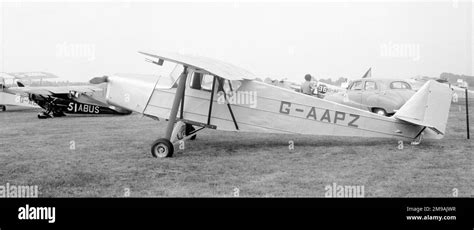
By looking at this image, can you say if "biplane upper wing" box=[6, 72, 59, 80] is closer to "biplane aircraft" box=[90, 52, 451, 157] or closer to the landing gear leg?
"biplane aircraft" box=[90, 52, 451, 157]

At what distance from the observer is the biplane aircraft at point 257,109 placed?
8.40 m

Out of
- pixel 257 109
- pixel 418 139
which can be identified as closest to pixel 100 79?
pixel 257 109

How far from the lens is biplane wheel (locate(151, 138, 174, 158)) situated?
7.65m

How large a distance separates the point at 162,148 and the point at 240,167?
177cm

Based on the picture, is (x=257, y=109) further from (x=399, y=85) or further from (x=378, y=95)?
(x=399, y=85)

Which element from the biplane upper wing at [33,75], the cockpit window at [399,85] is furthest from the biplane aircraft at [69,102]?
the biplane upper wing at [33,75]

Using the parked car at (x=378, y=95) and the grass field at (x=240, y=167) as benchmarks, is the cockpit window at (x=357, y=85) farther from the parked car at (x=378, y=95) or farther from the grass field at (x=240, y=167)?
the grass field at (x=240, y=167)

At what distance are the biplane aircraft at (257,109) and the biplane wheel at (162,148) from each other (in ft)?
2.07

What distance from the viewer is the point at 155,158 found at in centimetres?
764

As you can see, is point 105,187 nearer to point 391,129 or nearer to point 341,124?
point 341,124

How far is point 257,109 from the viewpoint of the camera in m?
8.57

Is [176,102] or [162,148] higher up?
[176,102]

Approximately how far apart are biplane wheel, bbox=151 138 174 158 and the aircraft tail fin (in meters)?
5.12

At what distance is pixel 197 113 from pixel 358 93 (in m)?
7.90
